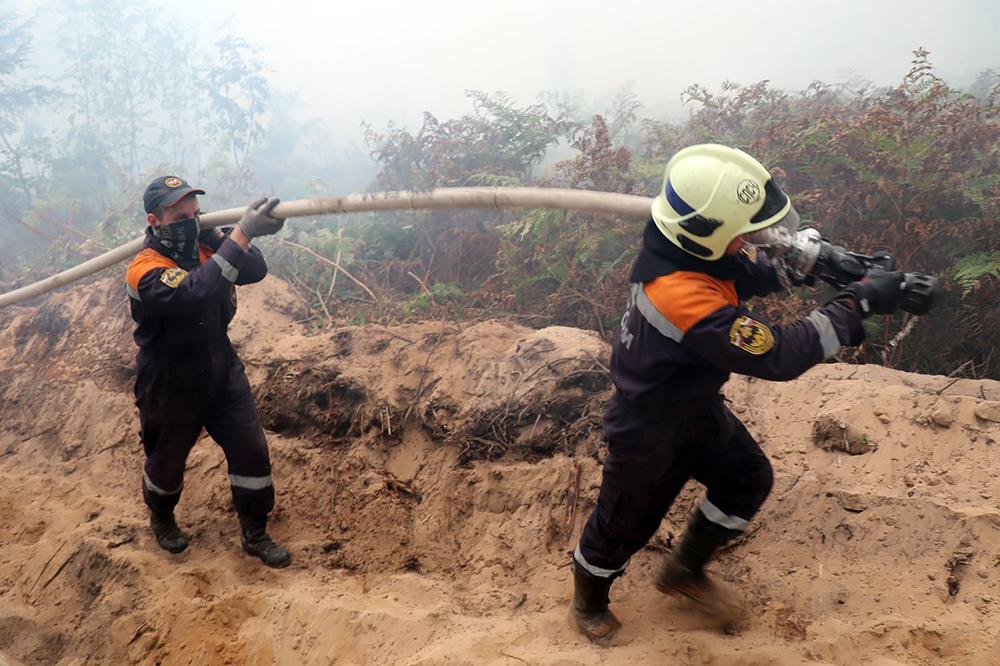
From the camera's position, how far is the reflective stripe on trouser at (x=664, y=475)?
2529 millimetres

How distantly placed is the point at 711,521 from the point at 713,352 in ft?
2.97

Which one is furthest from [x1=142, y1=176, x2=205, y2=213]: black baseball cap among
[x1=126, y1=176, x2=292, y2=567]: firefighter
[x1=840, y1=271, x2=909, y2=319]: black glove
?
[x1=840, y1=271, x2=909, y2=319]: black glove

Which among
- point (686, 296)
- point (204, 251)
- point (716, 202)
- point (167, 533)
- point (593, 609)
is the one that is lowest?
point (167, 533)

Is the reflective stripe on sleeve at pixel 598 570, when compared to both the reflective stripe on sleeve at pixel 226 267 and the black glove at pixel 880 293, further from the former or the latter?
the reflective stripe on sleeve at pixel 226 267

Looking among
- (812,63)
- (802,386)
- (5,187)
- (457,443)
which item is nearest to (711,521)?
(802,386)

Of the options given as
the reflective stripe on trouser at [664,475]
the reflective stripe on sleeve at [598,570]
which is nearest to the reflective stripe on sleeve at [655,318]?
the reflective stripe on trouser at [664,475]

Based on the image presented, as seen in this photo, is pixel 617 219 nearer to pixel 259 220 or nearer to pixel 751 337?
pixel 259 220

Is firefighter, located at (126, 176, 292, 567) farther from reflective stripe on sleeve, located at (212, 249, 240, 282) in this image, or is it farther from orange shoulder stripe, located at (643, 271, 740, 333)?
orange shoulder stripe, located at (643, 271, 740, 333)

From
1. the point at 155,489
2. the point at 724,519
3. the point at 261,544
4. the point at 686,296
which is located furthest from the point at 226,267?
the point at 724,519

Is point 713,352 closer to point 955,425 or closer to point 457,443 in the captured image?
point 955,425

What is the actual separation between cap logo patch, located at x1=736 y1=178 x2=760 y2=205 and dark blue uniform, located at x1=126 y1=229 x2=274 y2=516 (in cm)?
244

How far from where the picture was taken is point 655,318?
2.33 m

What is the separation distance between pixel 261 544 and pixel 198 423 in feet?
2.69

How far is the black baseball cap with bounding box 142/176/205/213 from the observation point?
3.51 meters
